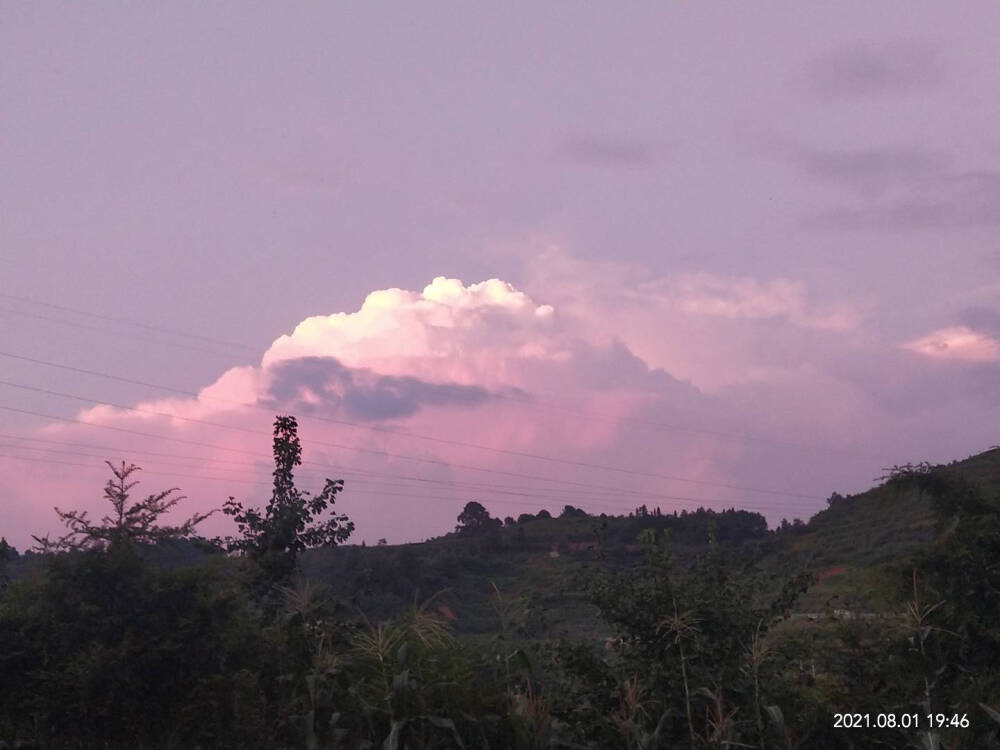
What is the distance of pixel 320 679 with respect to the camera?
1020 cm

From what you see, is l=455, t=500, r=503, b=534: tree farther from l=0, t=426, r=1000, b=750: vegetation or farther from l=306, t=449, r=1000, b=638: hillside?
l=0, t=426, r=1000, b=750: vegetation

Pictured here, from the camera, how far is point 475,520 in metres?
93.3

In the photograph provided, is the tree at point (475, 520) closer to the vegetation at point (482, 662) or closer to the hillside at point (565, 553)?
the hillside at point (565, 553)

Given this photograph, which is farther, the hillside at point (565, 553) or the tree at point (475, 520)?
the tree at point (475, 520)

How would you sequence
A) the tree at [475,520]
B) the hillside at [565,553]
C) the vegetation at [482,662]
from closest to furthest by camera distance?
the vegetation at [482,662] → the hillside at [565,553] → the tree at [475,520]

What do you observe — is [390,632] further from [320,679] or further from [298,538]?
[298,538]

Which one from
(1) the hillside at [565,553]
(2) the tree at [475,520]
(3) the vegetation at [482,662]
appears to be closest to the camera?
(3) the vegetation at [482,662]

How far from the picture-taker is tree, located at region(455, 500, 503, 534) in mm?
91812

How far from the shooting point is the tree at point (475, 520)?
301 ft

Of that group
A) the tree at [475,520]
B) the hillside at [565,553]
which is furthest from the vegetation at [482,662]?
the tree at [475,520]

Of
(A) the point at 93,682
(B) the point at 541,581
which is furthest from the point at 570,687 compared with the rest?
(B) the point at 541,581

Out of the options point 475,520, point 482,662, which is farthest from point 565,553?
point 482,662

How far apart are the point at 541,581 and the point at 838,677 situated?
4878cm

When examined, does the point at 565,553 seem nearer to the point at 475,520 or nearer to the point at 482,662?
the point at 475,520
